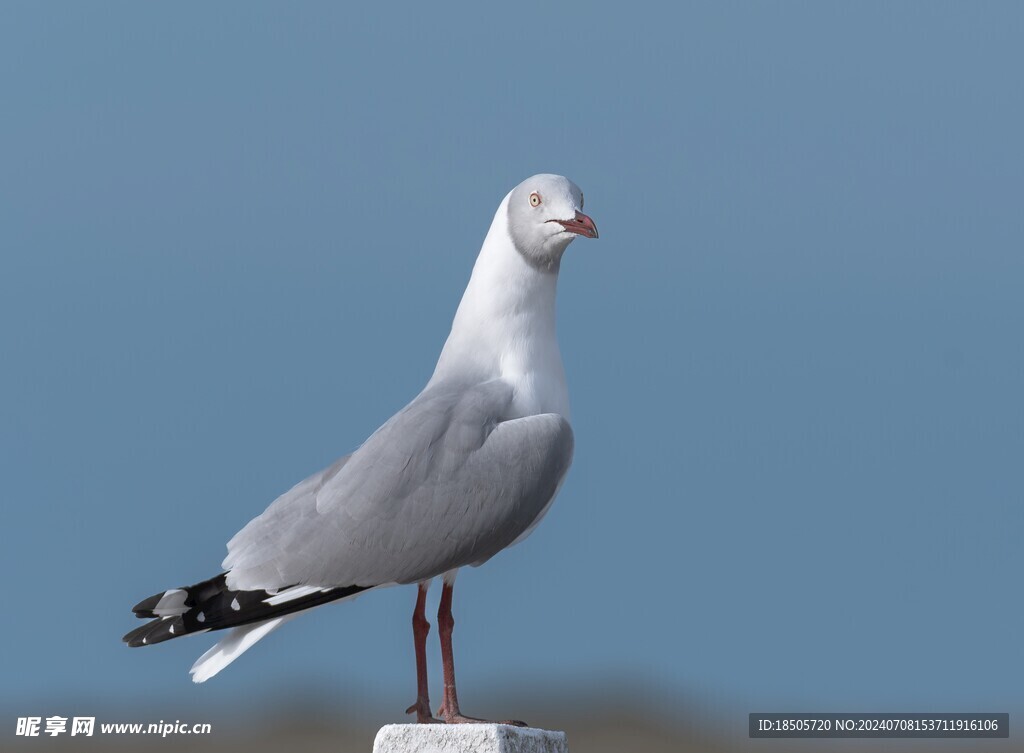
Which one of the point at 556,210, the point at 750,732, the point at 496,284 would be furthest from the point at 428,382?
the point at 750,732

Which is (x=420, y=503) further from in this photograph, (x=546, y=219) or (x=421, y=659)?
(x=546, y=219)

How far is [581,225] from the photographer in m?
9.63

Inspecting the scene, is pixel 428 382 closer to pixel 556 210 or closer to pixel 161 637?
pixel 556 210

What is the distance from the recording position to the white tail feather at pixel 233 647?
9266mm

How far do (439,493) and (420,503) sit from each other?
0.13 meters

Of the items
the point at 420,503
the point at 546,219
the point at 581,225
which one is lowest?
the point at 420,503

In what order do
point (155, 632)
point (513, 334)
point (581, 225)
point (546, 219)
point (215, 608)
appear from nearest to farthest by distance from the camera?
point (215, 608), point (155, 632), point (581, 225), point (546, 219), point (513, 334)

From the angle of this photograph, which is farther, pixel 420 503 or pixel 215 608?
pixel 420 503

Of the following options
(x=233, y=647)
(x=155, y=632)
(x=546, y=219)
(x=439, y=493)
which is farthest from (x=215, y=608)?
(x=546, y=219)

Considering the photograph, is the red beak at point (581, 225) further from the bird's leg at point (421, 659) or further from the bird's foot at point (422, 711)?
the bird's foot at point (422, 711)

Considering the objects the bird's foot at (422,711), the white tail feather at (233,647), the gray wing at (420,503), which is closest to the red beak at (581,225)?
the gray wing at (420,503)

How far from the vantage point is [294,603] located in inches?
362

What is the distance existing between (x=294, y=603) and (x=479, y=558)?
114 cm

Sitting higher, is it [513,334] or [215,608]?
[513,334]
